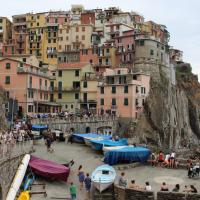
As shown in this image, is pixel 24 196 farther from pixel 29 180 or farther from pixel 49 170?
pixel 49 170

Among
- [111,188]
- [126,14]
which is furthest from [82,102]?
[111,188]

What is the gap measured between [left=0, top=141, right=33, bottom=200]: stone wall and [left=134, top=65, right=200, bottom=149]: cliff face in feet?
153

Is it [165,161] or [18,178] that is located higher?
[165,161]

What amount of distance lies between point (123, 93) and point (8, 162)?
54266 mm

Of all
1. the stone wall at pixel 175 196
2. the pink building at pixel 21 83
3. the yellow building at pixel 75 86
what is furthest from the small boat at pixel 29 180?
the yellow building at pixel 75 86

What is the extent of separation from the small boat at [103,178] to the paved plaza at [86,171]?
115 cm

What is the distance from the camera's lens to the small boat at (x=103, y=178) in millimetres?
27547

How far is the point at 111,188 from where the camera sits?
27.7m

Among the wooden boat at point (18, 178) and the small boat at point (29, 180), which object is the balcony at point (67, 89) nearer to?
the wooden boat at point (18, 178)

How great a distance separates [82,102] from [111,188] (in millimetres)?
60001

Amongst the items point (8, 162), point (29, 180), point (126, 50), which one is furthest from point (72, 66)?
point (8, 162)

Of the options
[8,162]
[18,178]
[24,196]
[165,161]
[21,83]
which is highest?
[21,83]

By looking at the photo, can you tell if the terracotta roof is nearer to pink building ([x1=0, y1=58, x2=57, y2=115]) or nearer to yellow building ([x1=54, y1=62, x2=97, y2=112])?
yellow building ([x1=54, y1=62, x2=97, y2=112])

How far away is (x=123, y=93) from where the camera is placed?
8094 cm
